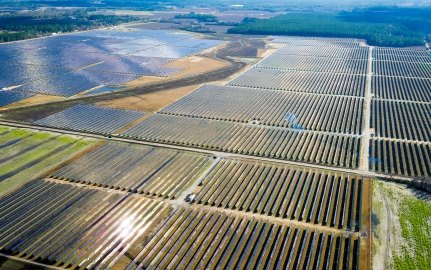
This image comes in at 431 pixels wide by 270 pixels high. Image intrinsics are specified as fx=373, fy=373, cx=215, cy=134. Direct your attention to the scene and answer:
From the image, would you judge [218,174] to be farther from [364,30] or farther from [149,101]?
[364,30]

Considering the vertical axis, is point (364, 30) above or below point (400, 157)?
above

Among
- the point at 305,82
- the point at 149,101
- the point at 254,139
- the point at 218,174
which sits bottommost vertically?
the point at 218,174

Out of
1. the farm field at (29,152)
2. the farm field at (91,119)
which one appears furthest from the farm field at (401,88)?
Result: the farm field at (29,152)

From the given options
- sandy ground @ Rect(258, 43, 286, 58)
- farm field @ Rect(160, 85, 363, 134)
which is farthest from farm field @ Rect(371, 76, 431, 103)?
sandy ground @ Rect(258, 43, 286, 58)

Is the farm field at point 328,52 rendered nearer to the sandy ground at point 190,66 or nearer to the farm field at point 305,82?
the farm field at point 305,82

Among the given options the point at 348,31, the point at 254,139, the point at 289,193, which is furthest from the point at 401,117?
the point at 348,31

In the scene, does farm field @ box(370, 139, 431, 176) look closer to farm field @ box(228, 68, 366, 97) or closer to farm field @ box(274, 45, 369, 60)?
farm field @ box(228, 68, 366, 97)
